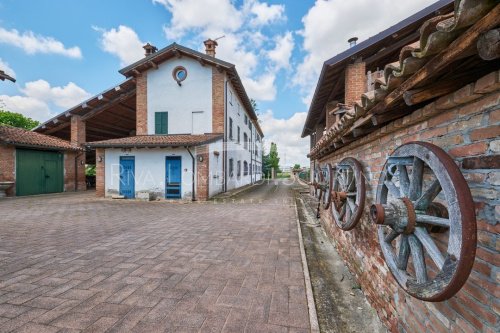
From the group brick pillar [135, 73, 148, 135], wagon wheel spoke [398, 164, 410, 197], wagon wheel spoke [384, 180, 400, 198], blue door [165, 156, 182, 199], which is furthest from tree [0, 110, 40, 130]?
wagon wheel spoke [398, 164, 410, 197]

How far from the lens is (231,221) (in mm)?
6418

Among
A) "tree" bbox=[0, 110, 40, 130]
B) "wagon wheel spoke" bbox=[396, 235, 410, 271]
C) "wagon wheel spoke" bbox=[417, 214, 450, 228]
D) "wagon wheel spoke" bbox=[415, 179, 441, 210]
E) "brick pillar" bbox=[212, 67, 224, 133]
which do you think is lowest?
"wagon wheel spoke" bbox=[396, 235, 410, 271]

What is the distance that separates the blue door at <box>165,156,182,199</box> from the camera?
11.1 m

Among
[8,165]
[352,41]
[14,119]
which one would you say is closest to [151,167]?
[8,165]

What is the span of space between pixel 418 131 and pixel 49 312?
3859 mm

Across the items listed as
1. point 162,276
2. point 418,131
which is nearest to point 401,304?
point 418,131

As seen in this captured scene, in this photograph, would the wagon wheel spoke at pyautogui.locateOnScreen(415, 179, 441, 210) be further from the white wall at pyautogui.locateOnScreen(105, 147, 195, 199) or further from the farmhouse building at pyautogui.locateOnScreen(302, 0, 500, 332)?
the white wall at pyautogui.locateOnScreen(105, 147, 195, 199)

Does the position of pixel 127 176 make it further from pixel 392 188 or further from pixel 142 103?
pixel 392 188

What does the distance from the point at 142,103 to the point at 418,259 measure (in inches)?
567

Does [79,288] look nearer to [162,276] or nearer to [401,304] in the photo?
[162,276]

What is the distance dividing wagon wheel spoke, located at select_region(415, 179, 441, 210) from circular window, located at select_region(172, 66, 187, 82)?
1342cm

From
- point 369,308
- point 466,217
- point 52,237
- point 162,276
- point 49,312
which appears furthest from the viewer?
point 52,237

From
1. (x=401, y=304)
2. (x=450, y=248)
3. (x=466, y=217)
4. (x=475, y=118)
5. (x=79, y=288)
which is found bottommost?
(x=79, y=288)

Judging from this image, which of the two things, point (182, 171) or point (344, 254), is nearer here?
point (344, 254)
